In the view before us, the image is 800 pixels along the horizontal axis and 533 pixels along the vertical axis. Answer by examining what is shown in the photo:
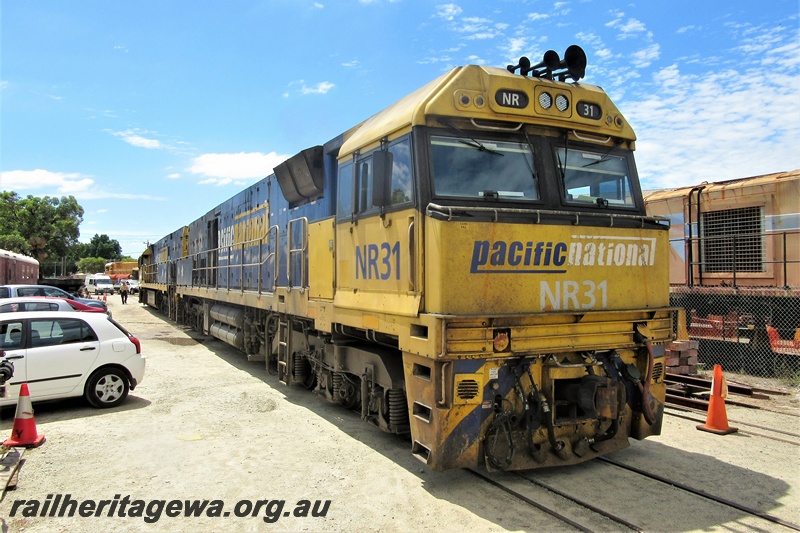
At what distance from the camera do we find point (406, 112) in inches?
220

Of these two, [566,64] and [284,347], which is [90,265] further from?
[566,64]

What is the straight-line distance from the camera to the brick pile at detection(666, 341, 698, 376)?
1002 cm

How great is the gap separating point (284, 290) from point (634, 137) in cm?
572

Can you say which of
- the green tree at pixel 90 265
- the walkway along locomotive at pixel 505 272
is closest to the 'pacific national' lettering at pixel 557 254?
the walkway along locomotive at pixel 505 272

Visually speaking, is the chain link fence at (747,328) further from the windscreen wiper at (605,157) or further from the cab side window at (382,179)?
the cab side window at (382,179)

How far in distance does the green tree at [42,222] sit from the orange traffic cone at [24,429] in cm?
6387

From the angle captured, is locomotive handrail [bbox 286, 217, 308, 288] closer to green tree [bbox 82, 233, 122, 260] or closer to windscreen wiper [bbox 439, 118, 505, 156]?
windscreen wiper [bbox 439, 118, 505, 156]

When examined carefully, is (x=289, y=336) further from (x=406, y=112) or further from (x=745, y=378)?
(x=745, y=378)

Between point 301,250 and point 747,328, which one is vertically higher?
point 301,250

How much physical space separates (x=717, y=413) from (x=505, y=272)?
13.4 feet

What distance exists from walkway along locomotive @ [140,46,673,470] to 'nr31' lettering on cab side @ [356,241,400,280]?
1.0 inches

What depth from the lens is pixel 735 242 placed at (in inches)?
475

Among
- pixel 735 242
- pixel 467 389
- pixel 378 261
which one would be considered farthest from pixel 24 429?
pixel 735 242

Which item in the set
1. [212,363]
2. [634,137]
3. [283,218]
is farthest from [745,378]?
[212,363]
